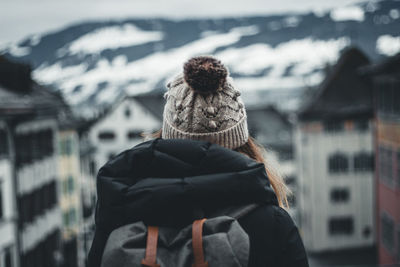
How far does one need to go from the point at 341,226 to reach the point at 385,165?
40.3ft

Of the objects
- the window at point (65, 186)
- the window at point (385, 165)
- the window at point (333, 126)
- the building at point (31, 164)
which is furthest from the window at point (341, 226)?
the building at point (31, 164)

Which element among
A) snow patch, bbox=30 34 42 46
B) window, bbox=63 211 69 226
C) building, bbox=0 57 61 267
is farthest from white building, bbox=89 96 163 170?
snow patch, bbox=30 34 42 46

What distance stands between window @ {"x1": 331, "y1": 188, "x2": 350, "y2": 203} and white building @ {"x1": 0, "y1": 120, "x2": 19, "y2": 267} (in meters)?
20.4

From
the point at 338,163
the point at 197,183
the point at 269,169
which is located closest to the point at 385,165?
the point at 338,163

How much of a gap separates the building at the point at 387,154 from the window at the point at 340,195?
371 inches

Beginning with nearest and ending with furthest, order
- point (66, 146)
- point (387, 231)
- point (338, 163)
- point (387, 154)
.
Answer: point (387, 154) < point (387, 231) < point (66, 146) < point (338, 163)

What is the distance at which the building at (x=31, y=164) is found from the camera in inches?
735

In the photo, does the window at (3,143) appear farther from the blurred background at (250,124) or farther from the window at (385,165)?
the window at (385,165)

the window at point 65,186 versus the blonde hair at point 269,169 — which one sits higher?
the blonde hair at point 269,169

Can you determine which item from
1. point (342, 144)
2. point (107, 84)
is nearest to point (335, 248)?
point (342, 144)

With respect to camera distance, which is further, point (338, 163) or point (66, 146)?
point (338, 163)

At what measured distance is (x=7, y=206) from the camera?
1817cm

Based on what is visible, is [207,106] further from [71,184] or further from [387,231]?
[71,184]

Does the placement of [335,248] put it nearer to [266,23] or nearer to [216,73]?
[266,23]
